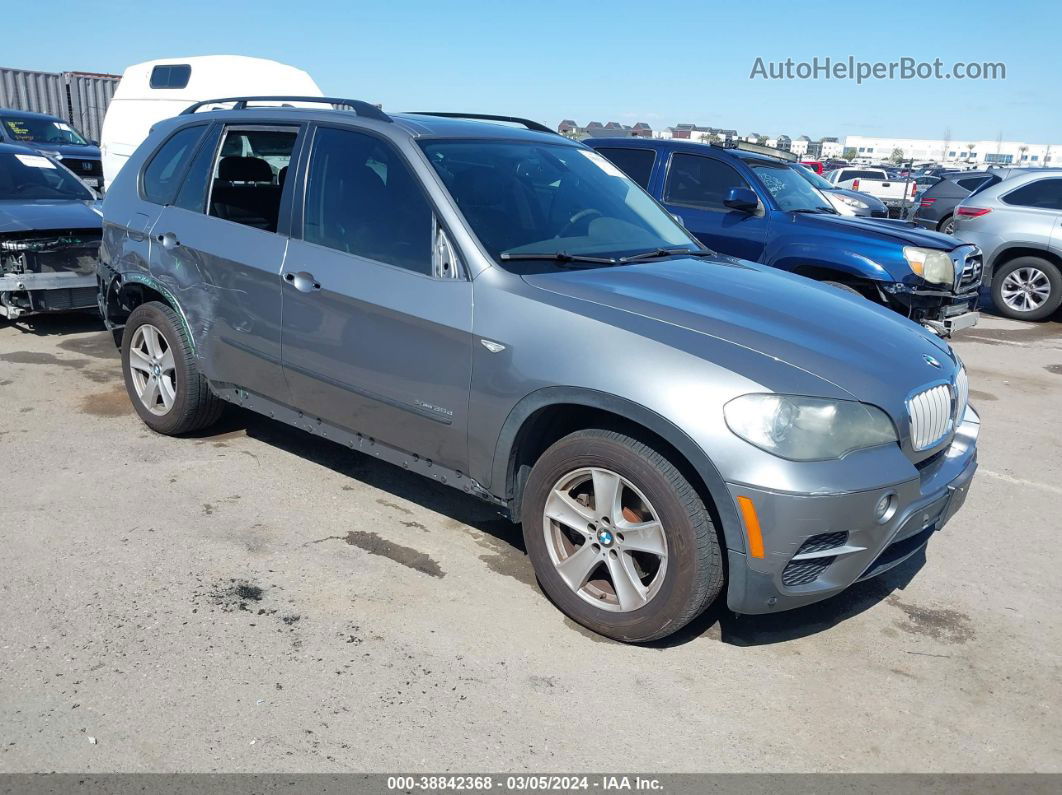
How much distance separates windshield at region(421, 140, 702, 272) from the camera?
12.6 ft

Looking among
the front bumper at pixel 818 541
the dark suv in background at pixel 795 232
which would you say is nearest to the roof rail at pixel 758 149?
the dark suv in background at pixel 795 232

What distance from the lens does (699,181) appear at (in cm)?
852

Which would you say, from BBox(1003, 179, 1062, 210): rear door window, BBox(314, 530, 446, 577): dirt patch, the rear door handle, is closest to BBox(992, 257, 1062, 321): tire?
BBox(1003, 179, 1062, 210): rear door window

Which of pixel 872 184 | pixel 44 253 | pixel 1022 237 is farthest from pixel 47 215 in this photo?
pixel 872 184

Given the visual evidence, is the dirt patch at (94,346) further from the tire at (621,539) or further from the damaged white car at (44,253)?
the tire at (621,539)

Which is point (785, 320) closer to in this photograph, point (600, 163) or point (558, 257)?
point (558, 257)

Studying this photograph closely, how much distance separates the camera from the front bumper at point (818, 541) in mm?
2941

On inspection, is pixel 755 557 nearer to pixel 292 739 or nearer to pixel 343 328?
pixel 292 739

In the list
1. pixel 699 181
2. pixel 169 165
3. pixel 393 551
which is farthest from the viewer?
pixel 699 181

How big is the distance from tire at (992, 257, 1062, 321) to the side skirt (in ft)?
32.5

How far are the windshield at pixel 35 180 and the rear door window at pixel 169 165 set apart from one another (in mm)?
3460

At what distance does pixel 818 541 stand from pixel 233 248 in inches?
123

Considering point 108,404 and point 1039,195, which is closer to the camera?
point 108,404

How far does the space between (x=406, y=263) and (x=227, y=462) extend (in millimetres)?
1908
